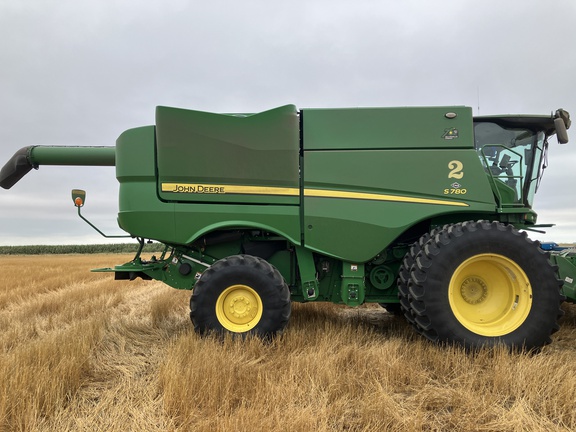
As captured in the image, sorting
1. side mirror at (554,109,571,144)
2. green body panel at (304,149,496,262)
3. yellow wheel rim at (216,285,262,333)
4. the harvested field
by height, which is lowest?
the harvested field

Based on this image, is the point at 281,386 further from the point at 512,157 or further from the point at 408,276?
the point at 512,157

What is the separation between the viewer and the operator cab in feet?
12.9

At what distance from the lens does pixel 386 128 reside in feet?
12.6

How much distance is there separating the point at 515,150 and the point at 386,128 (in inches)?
60.7

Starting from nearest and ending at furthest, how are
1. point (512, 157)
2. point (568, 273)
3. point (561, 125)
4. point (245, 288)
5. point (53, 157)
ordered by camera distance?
point (245, 288) < point (561, 125) < point (512, 157) < point (568, 273) < point (53, 157)

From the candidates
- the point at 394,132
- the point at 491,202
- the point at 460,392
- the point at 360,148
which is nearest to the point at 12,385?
the point at 460,392

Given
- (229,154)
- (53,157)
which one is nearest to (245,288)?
(229,154)

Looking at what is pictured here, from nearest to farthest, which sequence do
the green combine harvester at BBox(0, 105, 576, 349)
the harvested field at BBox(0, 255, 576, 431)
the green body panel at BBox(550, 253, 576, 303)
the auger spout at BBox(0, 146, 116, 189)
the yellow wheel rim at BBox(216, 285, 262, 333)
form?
the harvested field at BBox(0, 255, 576, 431) < the yellow wheel rim at BBox(216, 285, 262, 333) < the green combine harvester at BBox(0, 105, 576, 349) < the green body panel at BBox(550, 253, 576, 303) < the auger spout at BBox(0, 146, 116, 189)

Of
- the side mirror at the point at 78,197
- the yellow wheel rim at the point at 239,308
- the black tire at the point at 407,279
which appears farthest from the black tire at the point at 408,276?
the side mirror at the point at 78,197

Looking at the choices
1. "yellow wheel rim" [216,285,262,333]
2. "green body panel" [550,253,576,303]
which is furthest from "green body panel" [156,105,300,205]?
A: "green body panel" [550,253,576,303]

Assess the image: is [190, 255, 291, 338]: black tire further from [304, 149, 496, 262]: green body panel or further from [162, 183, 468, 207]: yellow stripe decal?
[162, 183, 468, 207]: yellow stripe decal

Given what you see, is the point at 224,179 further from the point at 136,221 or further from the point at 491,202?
the point at 491,202

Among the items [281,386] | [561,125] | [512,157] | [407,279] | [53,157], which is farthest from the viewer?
[53,157]

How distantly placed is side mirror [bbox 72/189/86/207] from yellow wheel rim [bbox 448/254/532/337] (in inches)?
157
